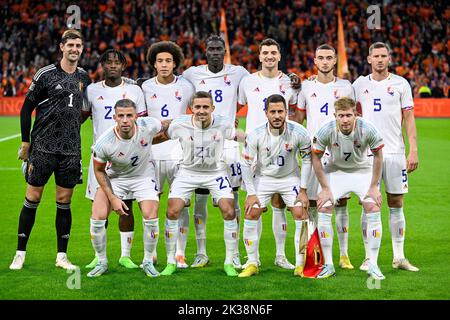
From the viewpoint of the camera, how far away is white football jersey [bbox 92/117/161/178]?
780 cm

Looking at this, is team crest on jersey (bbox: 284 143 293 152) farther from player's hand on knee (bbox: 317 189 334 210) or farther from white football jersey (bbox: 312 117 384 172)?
player's hand on knee (bbox: 317 189 334 210)

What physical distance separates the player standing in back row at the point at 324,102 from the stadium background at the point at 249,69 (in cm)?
47

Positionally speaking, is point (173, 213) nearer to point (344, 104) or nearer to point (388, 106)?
point (344, 104)

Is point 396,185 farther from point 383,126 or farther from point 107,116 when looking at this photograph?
point 107,116

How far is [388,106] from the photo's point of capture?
8.21 m

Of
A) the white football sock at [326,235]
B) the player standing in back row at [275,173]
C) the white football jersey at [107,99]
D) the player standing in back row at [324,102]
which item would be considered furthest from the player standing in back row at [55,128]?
the white football sock at [326,235]

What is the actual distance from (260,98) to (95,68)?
23.2m

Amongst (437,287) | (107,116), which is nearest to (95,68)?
(107,116)

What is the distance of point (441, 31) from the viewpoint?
33.6 meters

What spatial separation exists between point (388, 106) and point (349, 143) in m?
0.75

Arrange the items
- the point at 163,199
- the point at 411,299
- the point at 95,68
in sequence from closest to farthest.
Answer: the point at 411,299 < the point at 163,199 < the point at 95,68

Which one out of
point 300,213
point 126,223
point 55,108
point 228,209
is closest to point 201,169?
point 228,209

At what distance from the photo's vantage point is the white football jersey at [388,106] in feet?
26.9

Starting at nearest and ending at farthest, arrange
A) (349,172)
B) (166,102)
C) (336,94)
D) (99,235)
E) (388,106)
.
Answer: (99,235) → (349,172) → (388,106) → (336,94) → (166,102)
